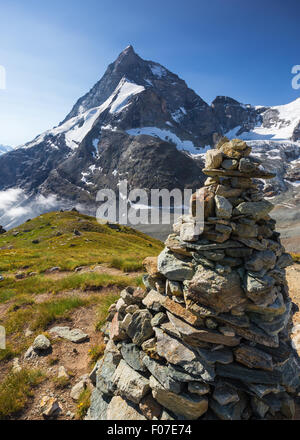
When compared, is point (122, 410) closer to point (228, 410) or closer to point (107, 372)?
point (107, 372)

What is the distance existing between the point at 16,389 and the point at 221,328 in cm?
755

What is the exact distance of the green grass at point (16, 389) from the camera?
6.99 metres

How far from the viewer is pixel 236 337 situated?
6.08 meters

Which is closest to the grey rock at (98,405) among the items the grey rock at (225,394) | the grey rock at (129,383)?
the grey rock at (129,383)

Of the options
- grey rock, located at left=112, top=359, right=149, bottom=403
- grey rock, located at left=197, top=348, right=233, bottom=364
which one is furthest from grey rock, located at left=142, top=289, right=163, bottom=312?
grey rock, located at left=112, top=359, right=149, bottom=403

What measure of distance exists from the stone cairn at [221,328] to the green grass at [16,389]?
2.51 meters

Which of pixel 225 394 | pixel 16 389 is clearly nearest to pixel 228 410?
pixel 225 394

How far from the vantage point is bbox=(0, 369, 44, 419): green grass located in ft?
22.9

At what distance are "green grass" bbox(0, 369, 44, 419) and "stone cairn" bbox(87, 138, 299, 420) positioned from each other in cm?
251

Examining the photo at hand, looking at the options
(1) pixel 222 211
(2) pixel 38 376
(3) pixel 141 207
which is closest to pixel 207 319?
(1) pixel 222 211

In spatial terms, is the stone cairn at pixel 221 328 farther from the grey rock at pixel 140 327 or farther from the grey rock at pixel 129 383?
the grey rock at pixel 140 327

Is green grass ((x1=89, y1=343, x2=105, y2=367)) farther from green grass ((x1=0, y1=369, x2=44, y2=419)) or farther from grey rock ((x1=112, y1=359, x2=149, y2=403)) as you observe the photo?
grey rock ((x1=112, y1=359, x2=149, y2=403))

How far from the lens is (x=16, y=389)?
7621 mm

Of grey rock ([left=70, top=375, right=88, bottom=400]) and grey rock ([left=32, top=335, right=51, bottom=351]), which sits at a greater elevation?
grey rock ([left=32, top=335, right=51, bottom=351])
